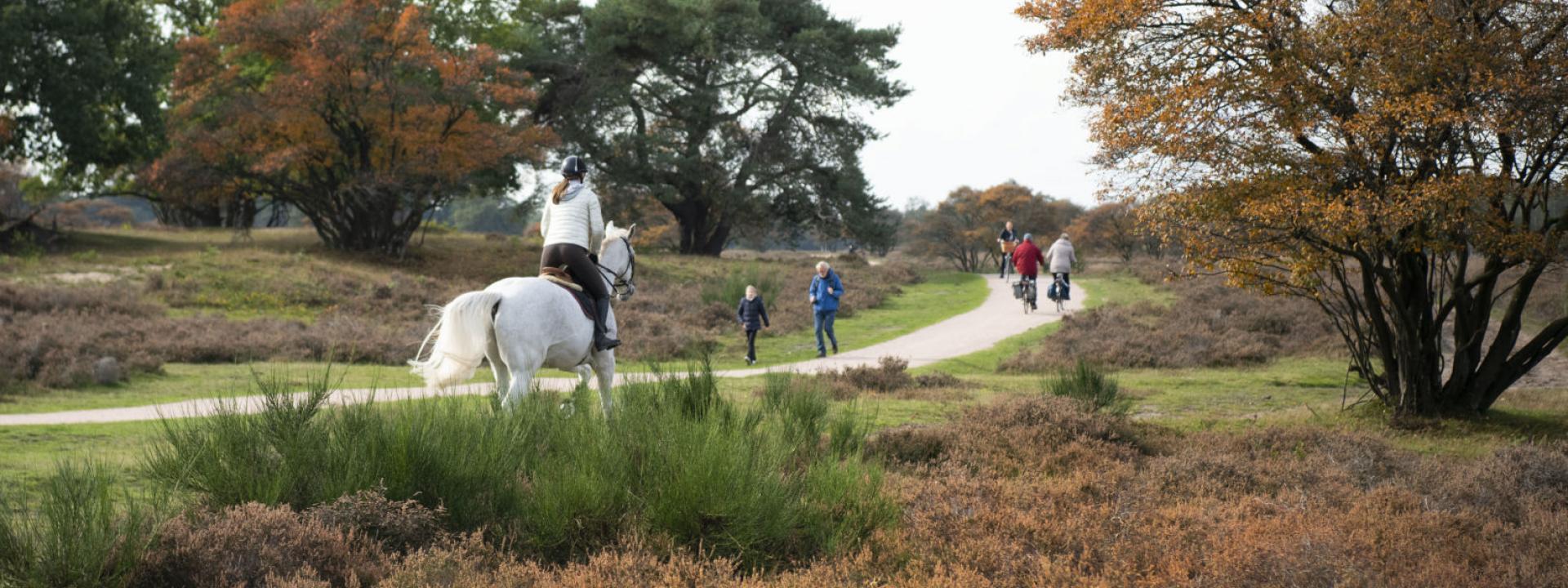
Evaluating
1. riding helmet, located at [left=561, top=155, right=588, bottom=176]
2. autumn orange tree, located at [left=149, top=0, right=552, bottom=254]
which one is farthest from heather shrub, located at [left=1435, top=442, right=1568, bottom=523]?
autumn orange tree, located at [left=149, top=0, right=552, bottom=254]

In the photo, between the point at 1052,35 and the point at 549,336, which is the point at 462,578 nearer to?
the point at 549,336

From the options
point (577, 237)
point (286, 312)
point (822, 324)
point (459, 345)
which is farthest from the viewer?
point (286, 312)

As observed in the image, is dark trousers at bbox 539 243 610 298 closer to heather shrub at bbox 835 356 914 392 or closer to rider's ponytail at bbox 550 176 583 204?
rider's ponytail at bbox 550 176 583 204

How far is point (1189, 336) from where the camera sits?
20.6 metres

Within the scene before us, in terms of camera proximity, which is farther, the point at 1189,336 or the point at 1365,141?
the point at 1189,336

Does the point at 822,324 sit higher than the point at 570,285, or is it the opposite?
the point at 570,285

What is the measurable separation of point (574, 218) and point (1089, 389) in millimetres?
5554

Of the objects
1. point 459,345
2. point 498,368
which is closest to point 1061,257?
point 498,368

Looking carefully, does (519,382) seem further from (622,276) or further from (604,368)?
(622,276)

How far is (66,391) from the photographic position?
45.8 feet

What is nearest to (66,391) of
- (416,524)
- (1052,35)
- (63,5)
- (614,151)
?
(416,524)

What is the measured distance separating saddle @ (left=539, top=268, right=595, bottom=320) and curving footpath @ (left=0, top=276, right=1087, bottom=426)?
0.69m

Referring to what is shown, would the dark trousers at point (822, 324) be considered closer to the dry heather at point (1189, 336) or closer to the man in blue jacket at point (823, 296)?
the man in blue jacket at point (823, 296)

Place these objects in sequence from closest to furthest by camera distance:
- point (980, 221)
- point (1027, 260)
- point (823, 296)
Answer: point (823, 296), point (1027, 260), point (980, 221)
